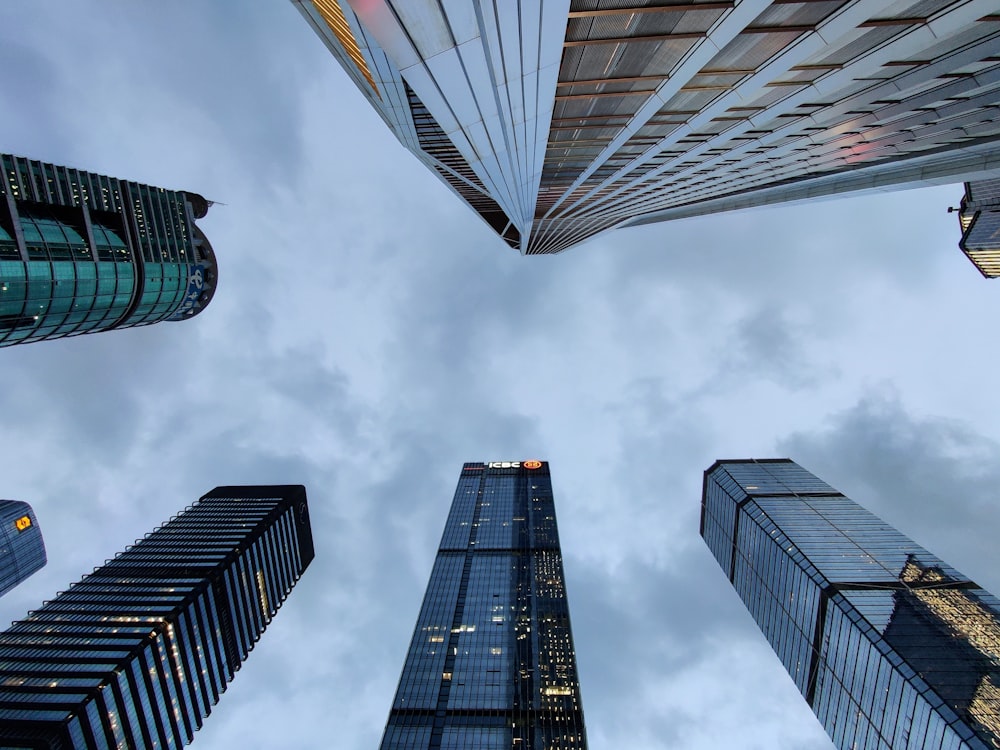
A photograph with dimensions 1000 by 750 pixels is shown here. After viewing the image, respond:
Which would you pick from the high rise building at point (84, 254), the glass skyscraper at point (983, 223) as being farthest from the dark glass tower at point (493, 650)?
the glass skyscraper at point (983, 223)

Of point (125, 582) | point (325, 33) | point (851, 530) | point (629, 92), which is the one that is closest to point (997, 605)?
point (851, 530)

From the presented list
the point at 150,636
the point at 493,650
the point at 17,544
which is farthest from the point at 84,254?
the point at 17,544

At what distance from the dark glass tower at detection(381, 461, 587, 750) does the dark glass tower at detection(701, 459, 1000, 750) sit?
43930 mm

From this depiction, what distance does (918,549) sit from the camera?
3359 inches

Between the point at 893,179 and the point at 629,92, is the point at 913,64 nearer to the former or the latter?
the point at 629,92

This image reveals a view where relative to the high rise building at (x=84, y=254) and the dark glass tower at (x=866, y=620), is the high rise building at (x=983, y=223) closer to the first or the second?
the dark glass tower at (x=866, y=620)

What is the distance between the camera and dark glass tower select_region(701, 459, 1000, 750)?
57656 millimetres

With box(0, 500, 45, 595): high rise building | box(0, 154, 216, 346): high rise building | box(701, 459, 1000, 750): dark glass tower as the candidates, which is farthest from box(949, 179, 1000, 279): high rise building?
box(0, 500, 45, 595): high rise building

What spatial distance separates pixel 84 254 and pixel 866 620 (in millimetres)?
115351

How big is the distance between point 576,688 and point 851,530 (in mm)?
63315

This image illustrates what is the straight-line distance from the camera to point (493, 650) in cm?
10138

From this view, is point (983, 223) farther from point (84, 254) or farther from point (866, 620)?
point (84, 254)

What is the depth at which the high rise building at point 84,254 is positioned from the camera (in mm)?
47906

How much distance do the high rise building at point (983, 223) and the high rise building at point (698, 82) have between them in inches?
4567
